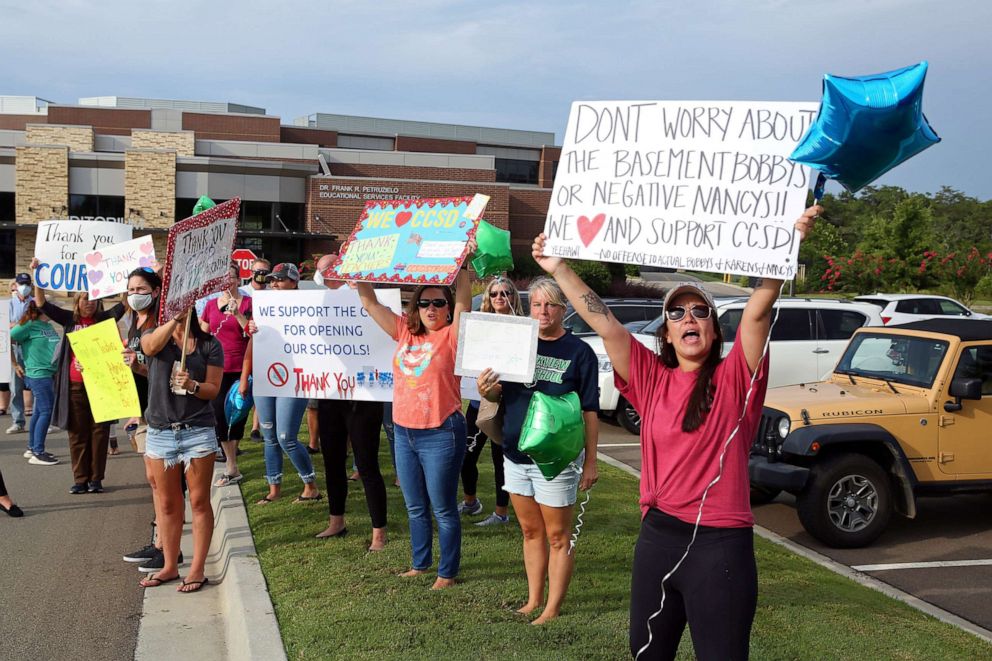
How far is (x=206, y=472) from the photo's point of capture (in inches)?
230

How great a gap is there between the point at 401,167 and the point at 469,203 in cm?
4593

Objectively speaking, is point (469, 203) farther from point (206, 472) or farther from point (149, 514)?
point (149, 514)

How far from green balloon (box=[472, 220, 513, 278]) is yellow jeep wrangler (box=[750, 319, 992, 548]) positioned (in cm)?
304

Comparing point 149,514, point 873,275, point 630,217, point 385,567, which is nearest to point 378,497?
point 385,567

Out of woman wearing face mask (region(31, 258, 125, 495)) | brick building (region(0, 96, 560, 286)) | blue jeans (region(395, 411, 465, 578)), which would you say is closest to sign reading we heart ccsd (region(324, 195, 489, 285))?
blue jeans (region(395, 411, 465, 578))

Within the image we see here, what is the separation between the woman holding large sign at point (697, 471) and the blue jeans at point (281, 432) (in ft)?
14.1

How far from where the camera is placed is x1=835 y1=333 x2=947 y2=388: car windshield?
8.05 metres

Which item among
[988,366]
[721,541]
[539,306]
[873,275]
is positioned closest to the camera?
[721,541]

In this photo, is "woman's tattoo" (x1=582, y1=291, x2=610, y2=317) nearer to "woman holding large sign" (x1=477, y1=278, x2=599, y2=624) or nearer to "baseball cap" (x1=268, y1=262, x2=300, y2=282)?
"woman holding large sign" (x1=477, y1=278, x2=599, y2=624)

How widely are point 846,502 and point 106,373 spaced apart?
5.97 meters

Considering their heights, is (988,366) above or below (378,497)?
above

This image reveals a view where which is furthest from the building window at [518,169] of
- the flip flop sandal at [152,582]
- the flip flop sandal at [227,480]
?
the flip flop sandal at [152,582]

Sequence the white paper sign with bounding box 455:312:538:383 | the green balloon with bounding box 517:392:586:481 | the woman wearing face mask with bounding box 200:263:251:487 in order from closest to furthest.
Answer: the green balloon with bounding box 517:392:586:481
the white paper sign with bounding box 455:312:538:383
the woman wearing face mask with bounding box 200:263:251:487

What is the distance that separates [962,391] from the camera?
7629 mm
